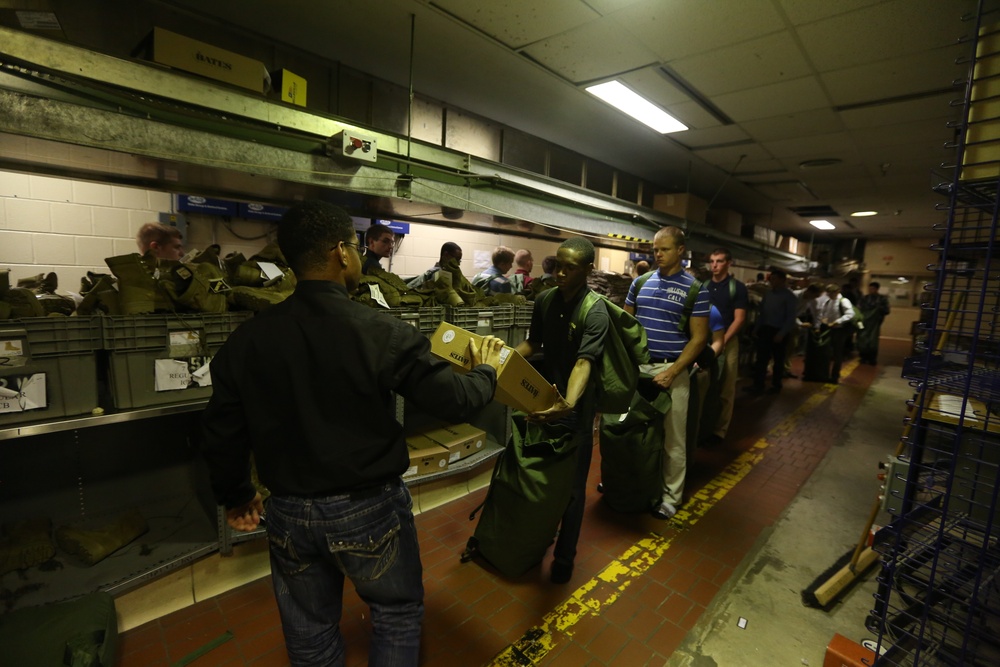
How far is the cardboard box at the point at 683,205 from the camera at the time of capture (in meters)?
6.79

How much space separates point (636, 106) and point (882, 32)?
74.6 inches

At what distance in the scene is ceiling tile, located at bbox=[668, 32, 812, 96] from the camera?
10.6ft

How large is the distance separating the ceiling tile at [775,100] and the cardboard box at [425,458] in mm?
4018

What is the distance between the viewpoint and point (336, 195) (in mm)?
2895

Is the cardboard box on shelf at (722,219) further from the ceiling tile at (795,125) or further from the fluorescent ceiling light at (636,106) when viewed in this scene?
the fluorescent ceiling light at (636,106)

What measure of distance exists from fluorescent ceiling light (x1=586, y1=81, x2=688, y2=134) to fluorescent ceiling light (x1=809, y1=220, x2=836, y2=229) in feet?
28.2

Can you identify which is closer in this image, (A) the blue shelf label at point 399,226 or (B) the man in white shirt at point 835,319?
(A) the blue shelf label at point 399,226

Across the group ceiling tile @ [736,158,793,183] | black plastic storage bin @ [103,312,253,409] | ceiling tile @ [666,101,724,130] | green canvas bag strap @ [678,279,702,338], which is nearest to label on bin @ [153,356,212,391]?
black plastic storage bin @ [103,312,253,409]

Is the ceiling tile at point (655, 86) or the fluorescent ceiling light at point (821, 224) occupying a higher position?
the fluorescent ceiling light at point (821, 224)

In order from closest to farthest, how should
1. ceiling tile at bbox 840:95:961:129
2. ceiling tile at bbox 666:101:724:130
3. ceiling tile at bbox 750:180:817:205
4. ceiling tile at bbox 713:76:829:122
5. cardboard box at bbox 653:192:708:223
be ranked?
ceiling tile at bbox 713:76:829:122 < ceiling tile at bbox 840:95:961:129 < ceiling tile at bbox 666:101:724:130 < cardboard box at bbox 653:192:708:223 < ceiling tile at bbox 750:180:817:205

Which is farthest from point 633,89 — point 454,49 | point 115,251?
point 115,251

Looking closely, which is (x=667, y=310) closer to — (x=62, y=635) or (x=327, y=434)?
(x=327, y=434)

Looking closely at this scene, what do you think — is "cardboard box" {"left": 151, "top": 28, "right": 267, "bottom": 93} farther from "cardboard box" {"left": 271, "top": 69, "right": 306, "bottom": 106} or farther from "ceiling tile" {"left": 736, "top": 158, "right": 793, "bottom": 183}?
"ceiling tile" {"left": 736, "top": 158, "right": 793, "bottom": 183}

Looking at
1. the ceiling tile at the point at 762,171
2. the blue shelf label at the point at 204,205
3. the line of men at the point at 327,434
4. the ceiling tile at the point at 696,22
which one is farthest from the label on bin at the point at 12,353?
the ceiling tile at the point at 762,171
